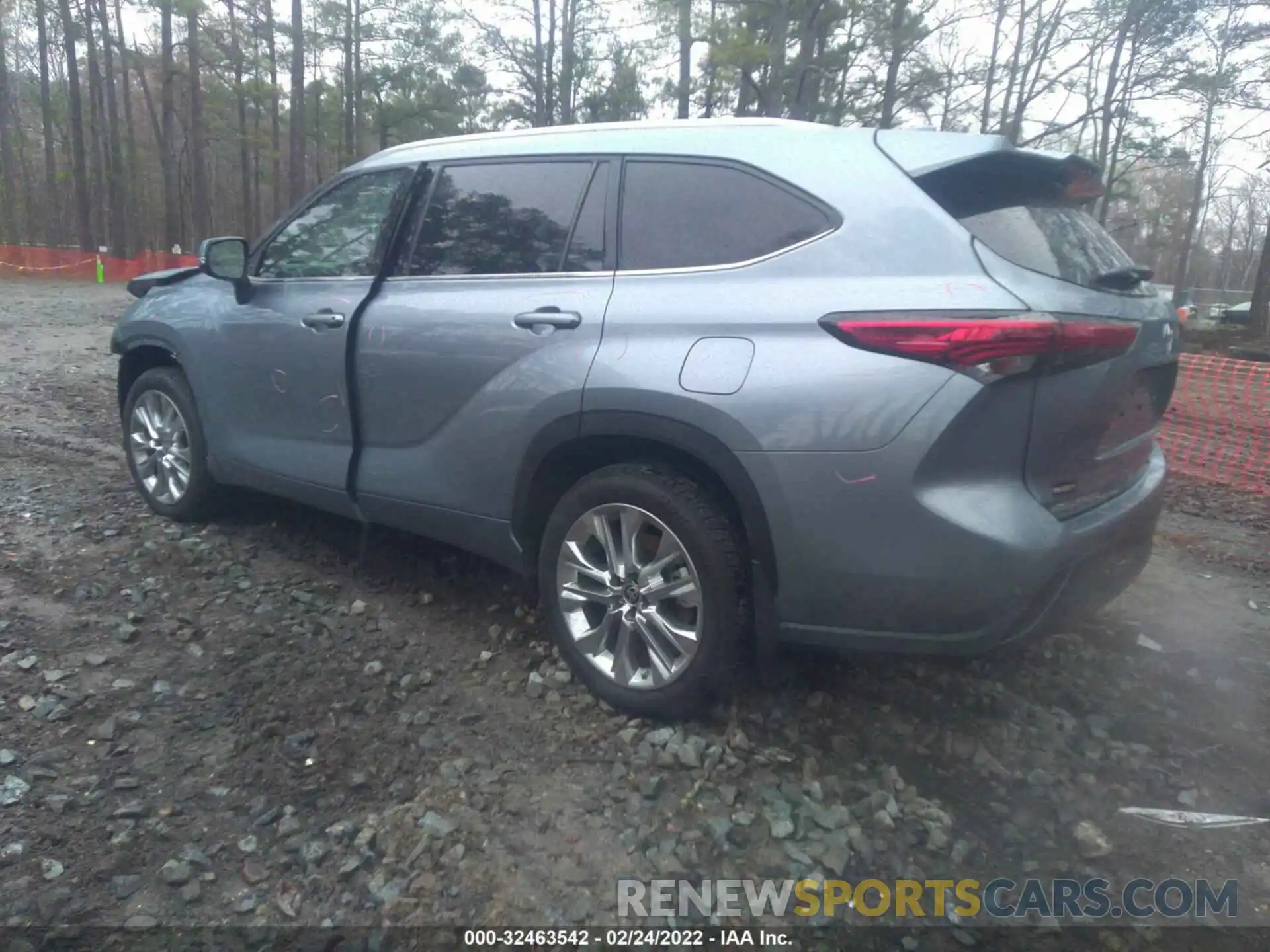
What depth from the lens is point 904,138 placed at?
9.49 ft

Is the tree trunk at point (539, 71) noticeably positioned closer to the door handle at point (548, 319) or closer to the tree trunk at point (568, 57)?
the tree trunk at point (568, 57)

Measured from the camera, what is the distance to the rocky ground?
239 centimetres

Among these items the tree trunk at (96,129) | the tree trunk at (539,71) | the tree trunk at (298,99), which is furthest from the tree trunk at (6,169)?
the tree trunk at (539,71)

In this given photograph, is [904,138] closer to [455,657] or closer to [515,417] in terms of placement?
[515,417]

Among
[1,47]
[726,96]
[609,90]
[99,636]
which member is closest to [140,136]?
[1,47]

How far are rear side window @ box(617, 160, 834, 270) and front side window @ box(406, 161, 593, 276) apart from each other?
266 mm

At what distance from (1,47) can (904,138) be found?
4458 cm

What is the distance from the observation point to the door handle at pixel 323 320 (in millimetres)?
3811

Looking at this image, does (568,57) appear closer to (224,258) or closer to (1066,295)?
(224,258)

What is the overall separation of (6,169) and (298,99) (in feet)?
74.2

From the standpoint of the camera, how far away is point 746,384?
2668 millimetres

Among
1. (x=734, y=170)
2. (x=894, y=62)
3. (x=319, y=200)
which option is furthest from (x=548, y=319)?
(x=894, y=62)

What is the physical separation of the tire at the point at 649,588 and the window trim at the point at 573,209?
708 millimetres

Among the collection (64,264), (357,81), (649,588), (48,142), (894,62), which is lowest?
(64,264)
